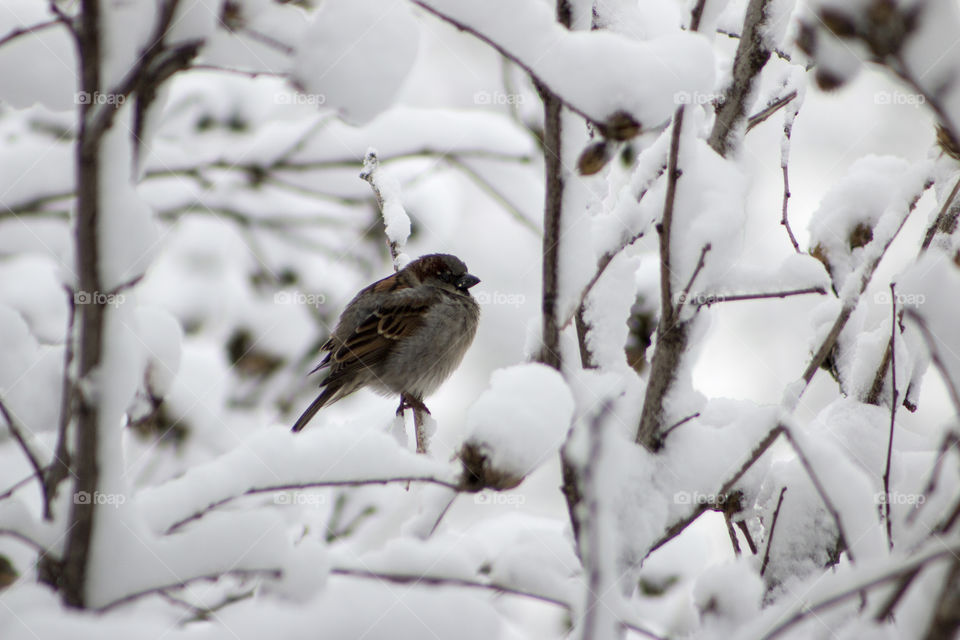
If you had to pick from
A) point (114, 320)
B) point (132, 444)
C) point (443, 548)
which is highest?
point (114, 320)

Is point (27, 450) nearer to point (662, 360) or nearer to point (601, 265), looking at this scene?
point (601, 265)

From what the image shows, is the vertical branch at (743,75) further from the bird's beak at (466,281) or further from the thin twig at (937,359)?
the bird's beak at (466,281)

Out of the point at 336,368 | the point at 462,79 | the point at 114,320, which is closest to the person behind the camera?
the point at 114,320

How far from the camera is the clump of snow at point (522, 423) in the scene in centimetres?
96

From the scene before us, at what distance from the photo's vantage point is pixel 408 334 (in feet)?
13.8

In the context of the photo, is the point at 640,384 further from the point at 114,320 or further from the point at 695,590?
the point at 114,320

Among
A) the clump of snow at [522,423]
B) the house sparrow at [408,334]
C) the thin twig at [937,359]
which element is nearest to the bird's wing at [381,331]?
the house sparrow at [408,334]

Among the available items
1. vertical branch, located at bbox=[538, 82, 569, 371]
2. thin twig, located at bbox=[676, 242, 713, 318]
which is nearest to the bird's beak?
thin twig, located at bbox=[676, 242, 713, 318]

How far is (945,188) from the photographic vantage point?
1711mm

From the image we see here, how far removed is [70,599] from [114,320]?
34cm

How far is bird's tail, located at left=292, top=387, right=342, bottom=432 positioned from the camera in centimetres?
376

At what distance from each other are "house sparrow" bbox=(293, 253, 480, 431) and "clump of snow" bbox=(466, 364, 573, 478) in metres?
3.02

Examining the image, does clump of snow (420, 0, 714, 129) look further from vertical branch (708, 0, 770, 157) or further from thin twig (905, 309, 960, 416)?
vertical branch (708, 0, 770, 157)

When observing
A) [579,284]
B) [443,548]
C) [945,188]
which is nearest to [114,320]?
[443,548]
